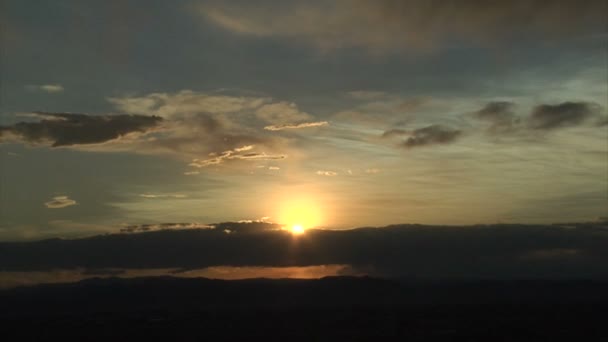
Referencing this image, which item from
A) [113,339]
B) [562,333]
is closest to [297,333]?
[113,339]

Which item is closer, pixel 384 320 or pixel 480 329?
pixel 480 329

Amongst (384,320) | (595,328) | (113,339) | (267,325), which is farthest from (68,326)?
(595,328)

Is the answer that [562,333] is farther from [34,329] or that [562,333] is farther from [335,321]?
[34,329]

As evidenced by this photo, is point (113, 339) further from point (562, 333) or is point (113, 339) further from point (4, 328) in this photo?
point (562, 333)

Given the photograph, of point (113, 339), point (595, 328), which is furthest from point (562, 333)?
point (113, 339)

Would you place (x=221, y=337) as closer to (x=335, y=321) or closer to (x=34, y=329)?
(x=335, y=321)

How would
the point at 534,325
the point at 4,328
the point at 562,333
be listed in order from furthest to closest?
1. the point at 4,328
2. the point at 534,325
3. the point at 562,333

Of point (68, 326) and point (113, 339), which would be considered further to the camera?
point (68, 326)

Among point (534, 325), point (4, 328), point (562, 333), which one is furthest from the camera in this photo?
point (4, 328)
